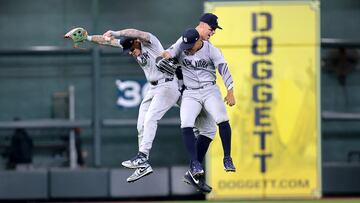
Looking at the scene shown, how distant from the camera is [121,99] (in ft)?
78.3

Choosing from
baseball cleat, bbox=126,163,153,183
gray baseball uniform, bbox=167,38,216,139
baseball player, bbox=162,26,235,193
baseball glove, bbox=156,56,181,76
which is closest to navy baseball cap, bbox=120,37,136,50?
baseball glove, bbox=156,56,181,76

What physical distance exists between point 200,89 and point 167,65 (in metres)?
0.64

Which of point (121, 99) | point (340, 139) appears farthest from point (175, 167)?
point (340, 139)

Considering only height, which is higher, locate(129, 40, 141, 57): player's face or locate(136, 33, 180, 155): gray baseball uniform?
locate(129, 40, 141, 57): player's face

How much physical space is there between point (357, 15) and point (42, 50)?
591cm

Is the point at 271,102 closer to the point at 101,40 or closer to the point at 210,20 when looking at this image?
the point at 210,20

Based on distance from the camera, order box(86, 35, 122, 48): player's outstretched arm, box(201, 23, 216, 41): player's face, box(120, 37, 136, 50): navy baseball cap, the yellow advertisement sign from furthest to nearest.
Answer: the yellow advertisement sign, box(120, 37, 136, 50): navy baseball cap, box(201, 23, 216, 41): player's face, box(86, 35, 122, 48): player's outstretched arm

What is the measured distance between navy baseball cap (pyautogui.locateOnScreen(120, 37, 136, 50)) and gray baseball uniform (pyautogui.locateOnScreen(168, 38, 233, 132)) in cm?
62

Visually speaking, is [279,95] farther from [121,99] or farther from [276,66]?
[121,99]

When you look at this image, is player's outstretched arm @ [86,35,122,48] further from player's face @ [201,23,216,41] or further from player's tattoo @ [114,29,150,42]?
Result: player's face @ [201,23,216,41]

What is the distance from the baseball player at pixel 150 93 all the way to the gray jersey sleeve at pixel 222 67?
646mm

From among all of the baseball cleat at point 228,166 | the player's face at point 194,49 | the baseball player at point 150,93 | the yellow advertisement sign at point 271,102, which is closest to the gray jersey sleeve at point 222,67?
the player's face at point 194,49

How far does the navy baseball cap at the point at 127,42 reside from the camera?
15.7 meters

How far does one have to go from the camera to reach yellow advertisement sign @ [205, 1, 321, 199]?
23.5m
